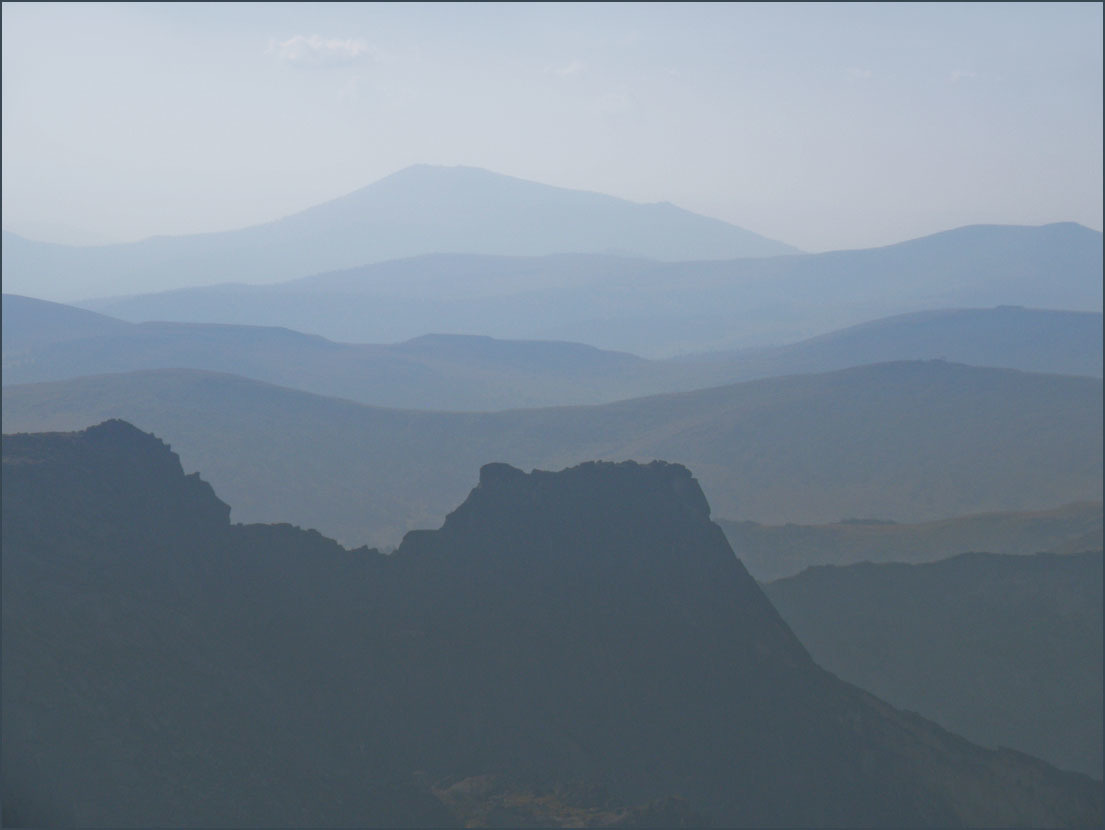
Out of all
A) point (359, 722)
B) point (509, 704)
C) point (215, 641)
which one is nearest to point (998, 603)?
point (509, 704)

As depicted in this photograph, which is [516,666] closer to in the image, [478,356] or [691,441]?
[691,441]

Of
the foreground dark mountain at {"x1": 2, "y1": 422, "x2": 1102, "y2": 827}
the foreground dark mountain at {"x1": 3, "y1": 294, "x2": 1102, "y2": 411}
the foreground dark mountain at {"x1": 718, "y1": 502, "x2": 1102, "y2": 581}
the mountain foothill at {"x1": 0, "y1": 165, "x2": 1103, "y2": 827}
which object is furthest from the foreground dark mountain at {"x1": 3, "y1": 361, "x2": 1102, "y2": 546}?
the foreground dark mountain at {"x1": 2, "y1": 422, "x2": 1102, "y2": 827}

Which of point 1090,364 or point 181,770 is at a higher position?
point 1090,364

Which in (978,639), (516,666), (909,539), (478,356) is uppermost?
(478,356)

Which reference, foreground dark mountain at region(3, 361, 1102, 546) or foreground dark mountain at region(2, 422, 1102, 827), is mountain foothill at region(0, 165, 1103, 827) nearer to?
foreground dark mountain at region(2, 422, 1102, 827)

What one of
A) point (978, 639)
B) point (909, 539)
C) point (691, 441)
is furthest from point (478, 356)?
point (978, 639)

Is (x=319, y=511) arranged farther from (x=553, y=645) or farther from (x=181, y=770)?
(x=181, y=770)
